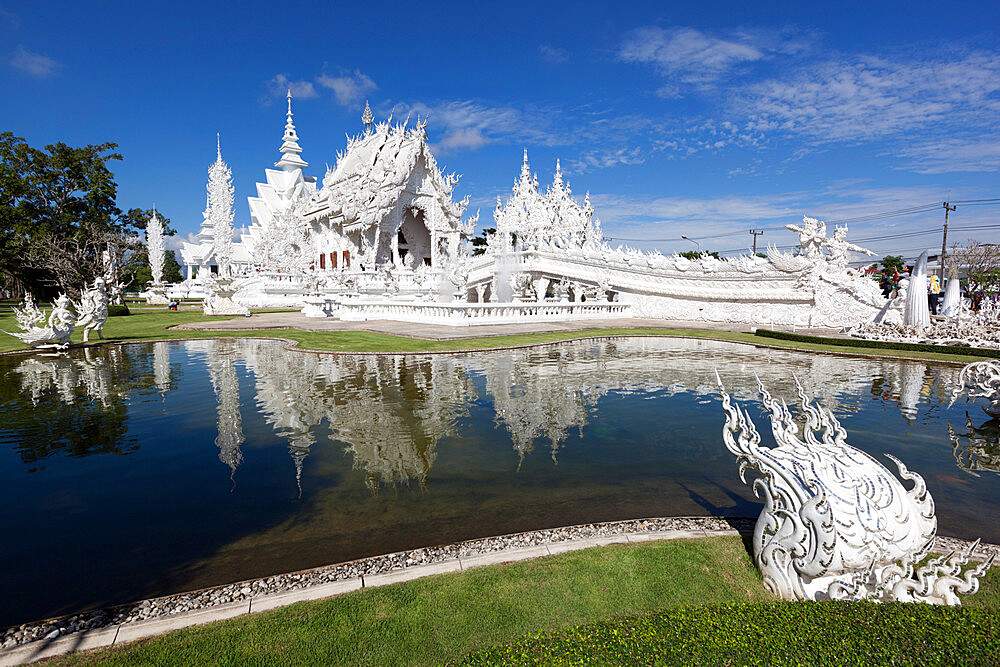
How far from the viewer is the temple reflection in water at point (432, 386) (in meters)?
6.64

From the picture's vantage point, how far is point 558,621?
2.99 meters

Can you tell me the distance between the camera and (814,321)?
70.8ft

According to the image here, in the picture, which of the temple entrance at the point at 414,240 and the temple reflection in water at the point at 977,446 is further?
the temple entrance at the point at 414,240

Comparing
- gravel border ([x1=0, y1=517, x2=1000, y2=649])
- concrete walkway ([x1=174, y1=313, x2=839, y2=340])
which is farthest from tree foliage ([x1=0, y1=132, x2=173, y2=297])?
gravel border ([x1=0, y1=517, x2=1000, y2=649])

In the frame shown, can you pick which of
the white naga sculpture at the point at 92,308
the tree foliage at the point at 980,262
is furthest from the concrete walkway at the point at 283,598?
the tree foliage at the point at 980,262

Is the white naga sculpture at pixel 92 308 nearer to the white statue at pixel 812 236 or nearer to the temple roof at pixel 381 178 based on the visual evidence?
the temple roof at pixel 381 178

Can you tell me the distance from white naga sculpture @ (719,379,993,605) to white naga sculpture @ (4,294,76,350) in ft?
59.4

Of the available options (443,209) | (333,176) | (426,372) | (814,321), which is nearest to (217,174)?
(333,176)

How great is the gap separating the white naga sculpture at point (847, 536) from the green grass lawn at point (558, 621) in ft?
0.74

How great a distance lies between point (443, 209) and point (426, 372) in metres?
29.9

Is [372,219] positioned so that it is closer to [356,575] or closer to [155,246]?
[356,575]

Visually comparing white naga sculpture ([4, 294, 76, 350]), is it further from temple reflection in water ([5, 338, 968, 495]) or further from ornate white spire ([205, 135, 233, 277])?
ornate white spire ([205, 135, 233, 277])

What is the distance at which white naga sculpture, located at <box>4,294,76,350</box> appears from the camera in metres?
14.0

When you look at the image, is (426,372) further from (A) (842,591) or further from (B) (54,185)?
(B) (54,185)
